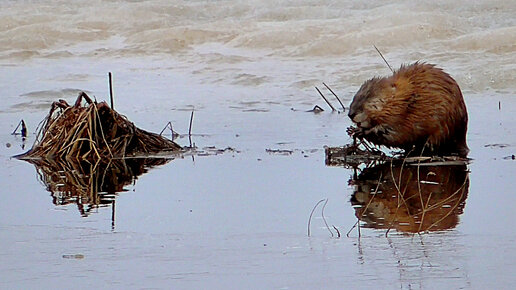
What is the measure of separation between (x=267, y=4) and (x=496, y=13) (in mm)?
4018

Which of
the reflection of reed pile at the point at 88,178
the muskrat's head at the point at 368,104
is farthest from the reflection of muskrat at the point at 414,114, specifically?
the reflection of reed pile at the point at 88,178

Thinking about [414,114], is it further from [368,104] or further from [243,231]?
[243,231]

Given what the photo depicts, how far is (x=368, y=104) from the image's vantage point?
8.07 metres

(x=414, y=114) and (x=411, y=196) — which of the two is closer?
(x=411, y=196)

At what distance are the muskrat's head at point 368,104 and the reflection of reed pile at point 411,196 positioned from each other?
1.63 ft

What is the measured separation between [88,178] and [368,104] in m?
2.17

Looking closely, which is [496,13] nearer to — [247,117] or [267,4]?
[267,4]

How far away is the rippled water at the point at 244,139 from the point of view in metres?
4.85

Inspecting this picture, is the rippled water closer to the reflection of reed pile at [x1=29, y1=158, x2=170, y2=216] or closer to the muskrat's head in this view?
the reflection of reed pile at [x1=29, y1=158, x2=170, y2=216]

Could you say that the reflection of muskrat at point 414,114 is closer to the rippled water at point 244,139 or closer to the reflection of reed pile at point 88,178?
the rippled water at point 244,139

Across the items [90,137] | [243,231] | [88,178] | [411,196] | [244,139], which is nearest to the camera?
[243,231]

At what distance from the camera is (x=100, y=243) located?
17.4 feet

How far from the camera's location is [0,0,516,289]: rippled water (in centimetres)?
485

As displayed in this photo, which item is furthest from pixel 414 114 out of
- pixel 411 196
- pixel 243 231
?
pixel 243 231
